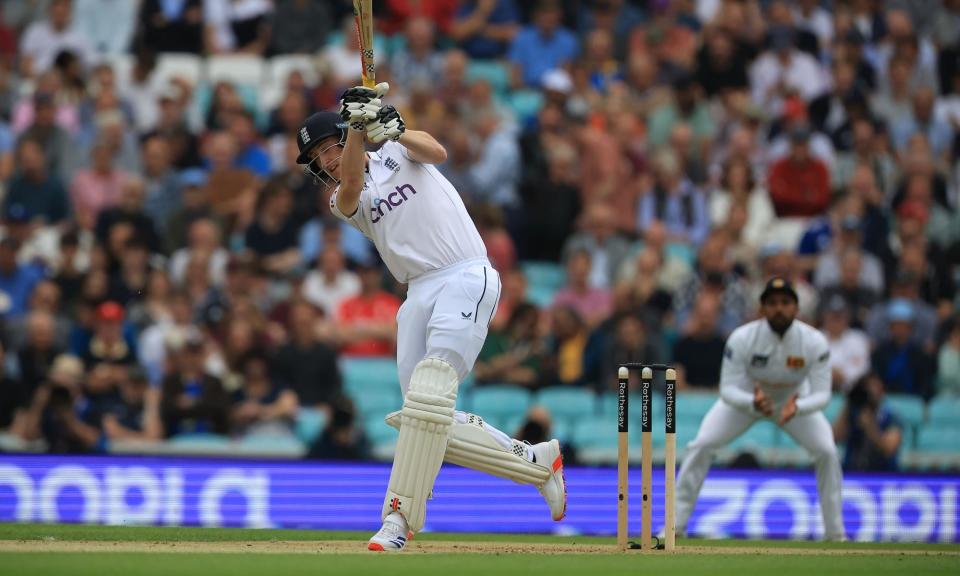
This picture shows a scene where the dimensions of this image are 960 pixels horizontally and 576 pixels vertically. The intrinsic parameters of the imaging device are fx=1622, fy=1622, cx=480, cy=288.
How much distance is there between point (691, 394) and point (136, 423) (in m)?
4.73

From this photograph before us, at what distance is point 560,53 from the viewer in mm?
17422

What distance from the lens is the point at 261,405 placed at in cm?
1335

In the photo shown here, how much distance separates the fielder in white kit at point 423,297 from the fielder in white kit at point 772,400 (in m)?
2.59

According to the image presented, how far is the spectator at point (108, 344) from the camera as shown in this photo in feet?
44.4

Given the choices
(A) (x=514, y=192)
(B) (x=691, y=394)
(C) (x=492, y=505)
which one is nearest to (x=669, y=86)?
(A) (x=514, y=192)

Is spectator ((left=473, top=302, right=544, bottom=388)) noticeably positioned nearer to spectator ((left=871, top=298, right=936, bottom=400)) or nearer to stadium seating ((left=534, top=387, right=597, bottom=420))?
stadium seating ((left=534, top=387, right=597, bottom=420))

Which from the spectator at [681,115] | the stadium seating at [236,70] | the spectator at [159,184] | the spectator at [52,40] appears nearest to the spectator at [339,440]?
the spectator at [159,184]

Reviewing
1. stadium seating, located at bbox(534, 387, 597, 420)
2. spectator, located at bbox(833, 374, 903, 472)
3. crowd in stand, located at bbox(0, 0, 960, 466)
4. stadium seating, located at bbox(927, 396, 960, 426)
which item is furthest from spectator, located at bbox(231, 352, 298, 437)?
stadium seating, located at bbox(927, 396, 960, 426)

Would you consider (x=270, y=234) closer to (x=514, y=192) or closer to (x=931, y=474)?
(x=514, y=192)

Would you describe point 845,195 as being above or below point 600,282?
above

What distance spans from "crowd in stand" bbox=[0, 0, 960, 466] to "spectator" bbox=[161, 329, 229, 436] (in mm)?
18

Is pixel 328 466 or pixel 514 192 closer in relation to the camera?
pixel 328 466

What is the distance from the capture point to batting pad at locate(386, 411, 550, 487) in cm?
861

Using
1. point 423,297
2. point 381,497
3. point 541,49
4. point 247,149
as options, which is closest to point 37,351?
point 247,149
